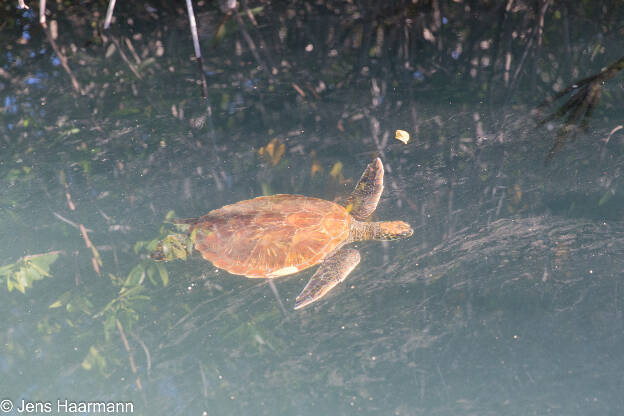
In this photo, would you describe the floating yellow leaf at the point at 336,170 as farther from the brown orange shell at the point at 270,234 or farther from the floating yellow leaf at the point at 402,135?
the floating yellow leaf at the point at 402,135

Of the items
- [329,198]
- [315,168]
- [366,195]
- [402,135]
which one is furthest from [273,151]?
[402,135]

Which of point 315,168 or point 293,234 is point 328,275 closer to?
point 293,234

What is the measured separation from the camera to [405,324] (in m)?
1.65

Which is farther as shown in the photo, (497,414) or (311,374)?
(311,374)

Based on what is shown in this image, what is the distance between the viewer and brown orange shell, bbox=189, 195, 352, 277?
6.04 ft

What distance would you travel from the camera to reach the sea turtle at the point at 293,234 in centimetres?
183

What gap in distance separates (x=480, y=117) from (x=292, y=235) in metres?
1.26

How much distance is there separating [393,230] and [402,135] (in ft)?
2.10

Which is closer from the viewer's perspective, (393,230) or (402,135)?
(393,230)

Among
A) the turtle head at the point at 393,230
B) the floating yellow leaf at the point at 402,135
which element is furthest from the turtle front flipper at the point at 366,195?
the floating yellow leaf at the point at 402,135

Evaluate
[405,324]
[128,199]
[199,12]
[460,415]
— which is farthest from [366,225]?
[199,12]

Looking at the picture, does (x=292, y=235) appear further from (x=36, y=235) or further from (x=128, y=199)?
(x=36, y=235)

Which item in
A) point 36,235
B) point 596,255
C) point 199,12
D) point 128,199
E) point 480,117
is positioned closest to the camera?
point 596,255

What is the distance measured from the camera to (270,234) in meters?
1.89
